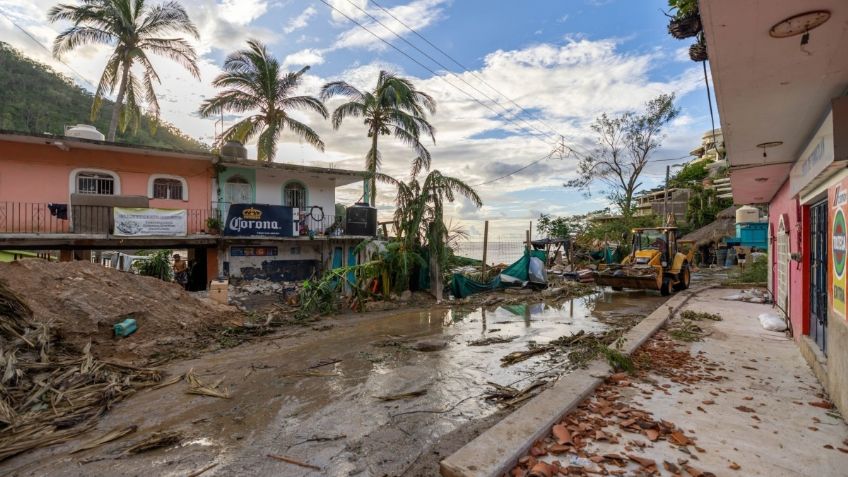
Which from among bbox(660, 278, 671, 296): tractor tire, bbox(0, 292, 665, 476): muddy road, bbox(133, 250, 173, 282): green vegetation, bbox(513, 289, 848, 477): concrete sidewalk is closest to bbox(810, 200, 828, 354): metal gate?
bbox(513, 289, 848, 477): concrete sidewalk

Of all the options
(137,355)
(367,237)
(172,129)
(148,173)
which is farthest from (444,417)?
(172,129)

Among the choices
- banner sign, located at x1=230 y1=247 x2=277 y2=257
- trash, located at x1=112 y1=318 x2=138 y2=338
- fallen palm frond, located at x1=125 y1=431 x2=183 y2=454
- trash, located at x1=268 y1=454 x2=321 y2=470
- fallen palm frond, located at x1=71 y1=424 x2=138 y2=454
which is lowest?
fallen palm frond, located at x1=71 y1=424 x2=138 y2=454

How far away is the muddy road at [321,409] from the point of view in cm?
363

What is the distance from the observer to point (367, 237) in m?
17.7

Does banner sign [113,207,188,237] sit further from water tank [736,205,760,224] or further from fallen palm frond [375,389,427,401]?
water tank [736,205,760,224]

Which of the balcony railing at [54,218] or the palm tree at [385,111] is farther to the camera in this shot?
the palm tree at [385,111]

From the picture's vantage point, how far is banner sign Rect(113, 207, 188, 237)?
514 inches

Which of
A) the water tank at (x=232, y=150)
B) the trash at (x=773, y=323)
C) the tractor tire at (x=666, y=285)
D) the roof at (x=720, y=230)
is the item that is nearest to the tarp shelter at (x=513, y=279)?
the tractor tire at (x=666, y=285)

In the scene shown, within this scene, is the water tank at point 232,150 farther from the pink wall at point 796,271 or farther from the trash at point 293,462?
the pink wall at point 796,271

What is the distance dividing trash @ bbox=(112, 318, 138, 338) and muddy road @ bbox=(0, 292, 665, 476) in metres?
2.13

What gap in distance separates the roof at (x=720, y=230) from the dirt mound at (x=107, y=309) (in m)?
27.4

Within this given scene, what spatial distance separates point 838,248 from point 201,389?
7.59 metres

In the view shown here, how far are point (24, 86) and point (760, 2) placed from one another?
40448 millimetres

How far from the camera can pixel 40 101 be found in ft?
90.1
